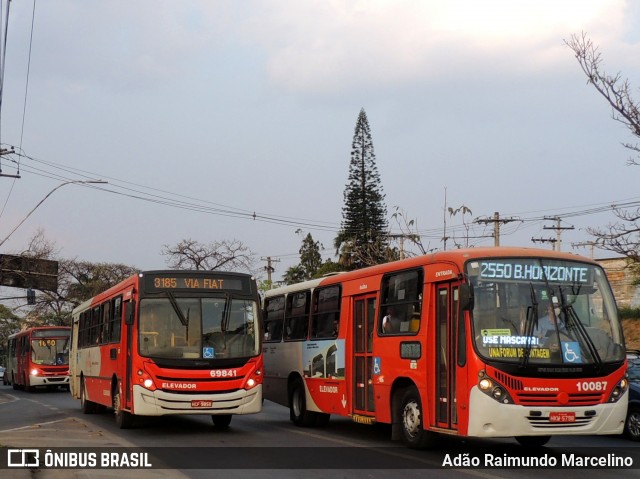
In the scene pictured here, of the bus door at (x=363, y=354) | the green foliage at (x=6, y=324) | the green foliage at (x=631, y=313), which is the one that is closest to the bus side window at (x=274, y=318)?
the bus door at (x=363, y=354)

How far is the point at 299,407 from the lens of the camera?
19297 mm

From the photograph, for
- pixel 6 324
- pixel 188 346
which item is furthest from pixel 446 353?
pixel 6 324

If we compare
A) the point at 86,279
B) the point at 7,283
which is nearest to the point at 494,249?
the point at 7,283

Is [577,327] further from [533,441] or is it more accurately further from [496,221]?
[496,221]

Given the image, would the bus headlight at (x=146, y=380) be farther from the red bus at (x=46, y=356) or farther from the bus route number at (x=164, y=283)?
the red bus at (x=46, y=356)

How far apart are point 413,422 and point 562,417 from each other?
8.55ft

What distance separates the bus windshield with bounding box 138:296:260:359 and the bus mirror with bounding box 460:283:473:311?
6.00 m

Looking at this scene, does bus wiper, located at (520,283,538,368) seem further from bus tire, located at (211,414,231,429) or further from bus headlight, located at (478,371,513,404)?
bus tire, located at (211,414,231,429)

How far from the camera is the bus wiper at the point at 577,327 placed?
40.7ft

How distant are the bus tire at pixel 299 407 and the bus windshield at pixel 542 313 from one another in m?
7.26

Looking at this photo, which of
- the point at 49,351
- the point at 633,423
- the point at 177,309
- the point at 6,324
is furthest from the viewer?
the point at 6,324

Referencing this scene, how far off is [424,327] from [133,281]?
667 cm

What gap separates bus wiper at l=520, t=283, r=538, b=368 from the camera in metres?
→ 12.1

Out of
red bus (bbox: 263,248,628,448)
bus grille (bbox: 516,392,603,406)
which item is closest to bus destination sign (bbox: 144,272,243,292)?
red bus (bbox: 263,248,628,448)
